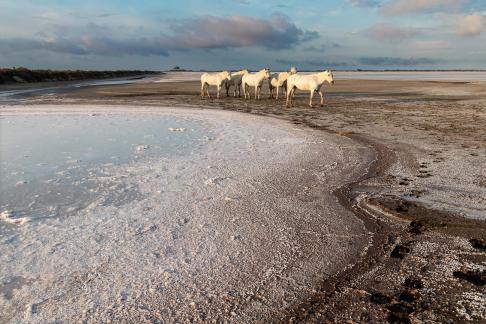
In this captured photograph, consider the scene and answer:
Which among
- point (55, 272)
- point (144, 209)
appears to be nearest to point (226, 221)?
point (144, 209)

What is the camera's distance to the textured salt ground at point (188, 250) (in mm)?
3340

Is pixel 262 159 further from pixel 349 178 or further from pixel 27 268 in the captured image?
pixel 27 268

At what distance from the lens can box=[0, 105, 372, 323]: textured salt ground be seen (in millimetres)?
3340

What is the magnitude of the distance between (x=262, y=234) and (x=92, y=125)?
1016 centimetres

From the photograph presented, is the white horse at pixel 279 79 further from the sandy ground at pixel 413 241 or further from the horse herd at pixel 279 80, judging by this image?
the sandy ground at pixel 413 241

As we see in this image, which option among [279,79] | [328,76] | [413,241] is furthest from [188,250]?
[279,79]

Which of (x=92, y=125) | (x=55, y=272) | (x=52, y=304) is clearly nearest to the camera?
(x=52, y=304)

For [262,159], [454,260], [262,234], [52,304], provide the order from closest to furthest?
[52,304], [454,260], [262,234], [262,159]

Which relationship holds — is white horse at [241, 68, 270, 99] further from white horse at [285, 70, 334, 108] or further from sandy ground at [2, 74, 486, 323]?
sandy ground at [2, 74, 486, 323]

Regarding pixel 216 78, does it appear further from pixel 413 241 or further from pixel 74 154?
pixel 413 241

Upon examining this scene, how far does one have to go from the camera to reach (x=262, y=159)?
27.5 ft

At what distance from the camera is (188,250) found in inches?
169

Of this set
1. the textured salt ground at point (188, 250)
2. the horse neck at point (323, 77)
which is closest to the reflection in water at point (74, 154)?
the textured salt ground at point (188, 250)

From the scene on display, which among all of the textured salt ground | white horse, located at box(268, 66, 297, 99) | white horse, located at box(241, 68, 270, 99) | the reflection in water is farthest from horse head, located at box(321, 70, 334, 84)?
the textured salt ground
